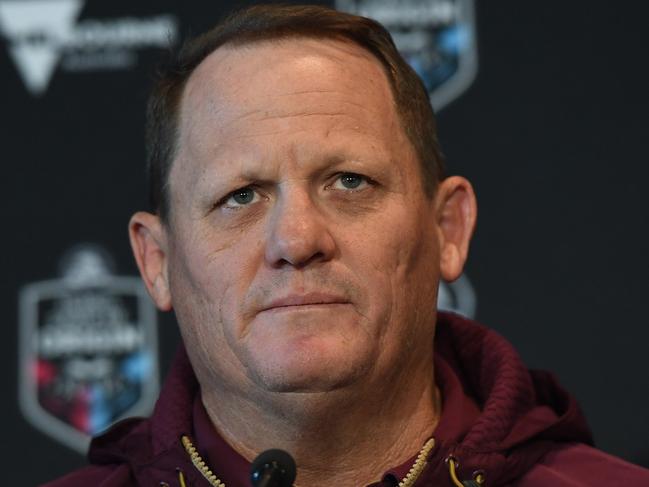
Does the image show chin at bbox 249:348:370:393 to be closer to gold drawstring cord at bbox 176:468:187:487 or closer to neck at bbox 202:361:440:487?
neck at bbox 202:361:440:487

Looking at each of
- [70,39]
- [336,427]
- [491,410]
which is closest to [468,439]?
[491,410]

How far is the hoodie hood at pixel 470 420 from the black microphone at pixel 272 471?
0.32 m

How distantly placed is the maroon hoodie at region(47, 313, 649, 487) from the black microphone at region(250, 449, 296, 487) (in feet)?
1.03

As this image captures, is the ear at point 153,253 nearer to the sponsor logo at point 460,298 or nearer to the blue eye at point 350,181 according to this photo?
the blue eye at point 350,181

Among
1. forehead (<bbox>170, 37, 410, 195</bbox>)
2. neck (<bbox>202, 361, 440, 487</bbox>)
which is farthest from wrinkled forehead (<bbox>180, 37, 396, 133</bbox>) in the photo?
neck (<bbox>202, 361, 440, 487</bbox>)

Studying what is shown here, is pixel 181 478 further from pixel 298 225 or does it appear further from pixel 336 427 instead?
pixel 298 225

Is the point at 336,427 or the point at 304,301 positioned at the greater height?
the point at 304,301

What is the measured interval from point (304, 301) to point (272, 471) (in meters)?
0.26

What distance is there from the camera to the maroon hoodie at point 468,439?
5.72ft

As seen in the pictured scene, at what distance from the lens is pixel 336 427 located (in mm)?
1722

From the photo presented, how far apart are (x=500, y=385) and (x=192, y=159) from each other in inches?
20.1

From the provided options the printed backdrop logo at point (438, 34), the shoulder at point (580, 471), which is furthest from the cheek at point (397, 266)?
the printed backdrop logo at point (438, 34)

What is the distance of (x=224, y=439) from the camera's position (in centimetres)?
181

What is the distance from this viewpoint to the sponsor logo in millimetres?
2434
